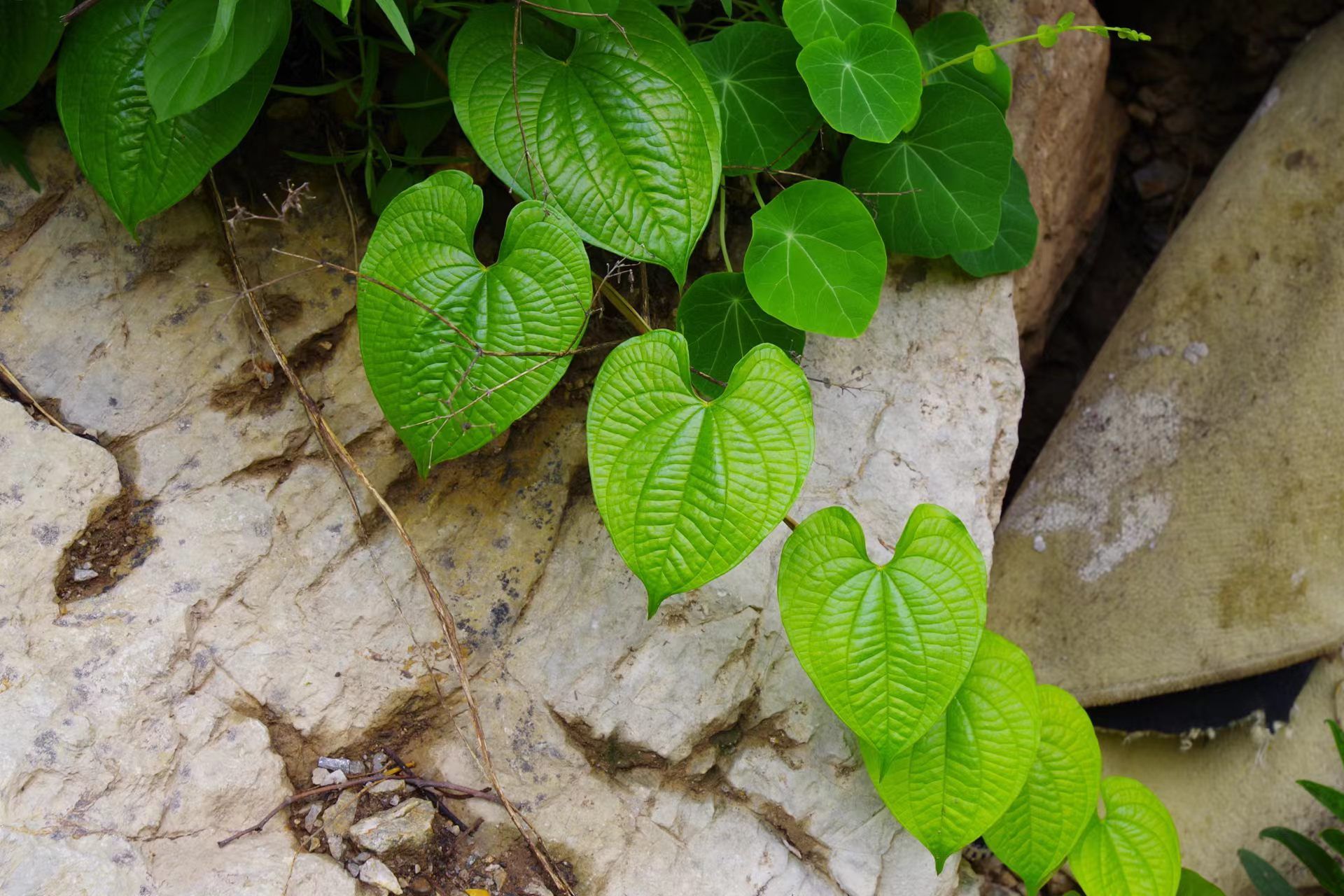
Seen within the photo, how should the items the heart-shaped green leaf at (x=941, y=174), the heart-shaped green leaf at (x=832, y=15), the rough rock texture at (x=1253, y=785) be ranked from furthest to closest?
the rough rock texture at (x=1253, y=785)
the heart-shaped green leaf at (x=941, y=174)
the heart-shaped green leaf at (x=832, y=15)

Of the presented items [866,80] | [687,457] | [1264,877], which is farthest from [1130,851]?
[866,80]

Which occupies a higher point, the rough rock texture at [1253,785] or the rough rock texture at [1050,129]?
the rough rock texture at [1050,129]

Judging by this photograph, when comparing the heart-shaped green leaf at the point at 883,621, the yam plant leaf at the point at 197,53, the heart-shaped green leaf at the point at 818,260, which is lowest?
the heart-shaped green leaf at the point at 883,621

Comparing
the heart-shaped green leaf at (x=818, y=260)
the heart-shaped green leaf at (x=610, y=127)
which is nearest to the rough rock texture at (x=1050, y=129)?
the heart-shaped green leaf at (x=818, y=260)

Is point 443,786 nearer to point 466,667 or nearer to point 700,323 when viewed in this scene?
point 466,667

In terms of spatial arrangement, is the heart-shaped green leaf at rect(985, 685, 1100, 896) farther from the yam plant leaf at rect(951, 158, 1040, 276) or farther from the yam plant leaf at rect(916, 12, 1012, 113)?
the yam plant leaf at rect(916, 12, 1012, 113)

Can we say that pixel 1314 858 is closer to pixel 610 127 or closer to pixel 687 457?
pixel 687 457

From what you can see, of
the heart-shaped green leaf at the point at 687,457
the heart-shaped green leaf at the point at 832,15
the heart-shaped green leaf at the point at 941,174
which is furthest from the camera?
the heart-shaped green leaf at the point at 941,174

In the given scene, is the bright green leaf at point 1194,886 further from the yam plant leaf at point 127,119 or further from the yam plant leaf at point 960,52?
the yam plant leaf at point 127,119
